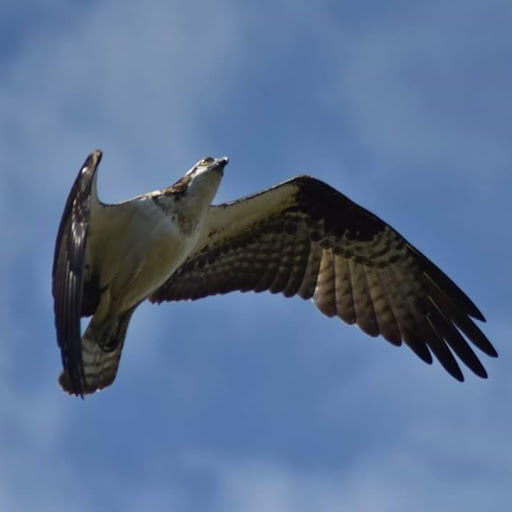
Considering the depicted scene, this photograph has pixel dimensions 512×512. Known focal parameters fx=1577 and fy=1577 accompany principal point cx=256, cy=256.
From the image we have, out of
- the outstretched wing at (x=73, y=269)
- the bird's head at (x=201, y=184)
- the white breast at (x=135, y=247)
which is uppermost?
the bird's head at (x=201, y=184)

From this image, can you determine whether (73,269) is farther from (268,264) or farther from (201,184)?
(268,264)

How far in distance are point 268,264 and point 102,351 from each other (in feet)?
6.87

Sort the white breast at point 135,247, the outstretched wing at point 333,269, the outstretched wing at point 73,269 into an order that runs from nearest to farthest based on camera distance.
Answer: the outstretched wing at point 73,269 < the white breast at point 135,247 < the outstretched wing at point 333,269

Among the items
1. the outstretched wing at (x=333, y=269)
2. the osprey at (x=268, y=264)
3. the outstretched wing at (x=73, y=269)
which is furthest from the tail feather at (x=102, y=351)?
the outstretched wing at (x=73, y=269)

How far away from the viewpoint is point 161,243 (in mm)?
13195

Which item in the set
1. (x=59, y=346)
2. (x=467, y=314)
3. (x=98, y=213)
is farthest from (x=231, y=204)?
(x=59, y=346)

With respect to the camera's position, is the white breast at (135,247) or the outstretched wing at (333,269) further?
the outstretched wing at (333,269)

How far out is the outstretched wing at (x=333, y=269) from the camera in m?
14.5

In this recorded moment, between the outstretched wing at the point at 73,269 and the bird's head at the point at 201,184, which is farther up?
the bird's head at the point at 201,184

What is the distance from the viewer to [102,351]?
13.5m

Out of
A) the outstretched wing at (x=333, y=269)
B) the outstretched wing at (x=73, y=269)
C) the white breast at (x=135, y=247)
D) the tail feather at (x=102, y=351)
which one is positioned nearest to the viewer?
the outstretched wing at (x=73, y=269)

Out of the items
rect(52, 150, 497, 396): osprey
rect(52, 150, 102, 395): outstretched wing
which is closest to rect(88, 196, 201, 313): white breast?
rect(52, 150, 497, 396): osprey

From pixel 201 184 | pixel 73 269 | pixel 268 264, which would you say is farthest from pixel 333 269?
pixel 73 269

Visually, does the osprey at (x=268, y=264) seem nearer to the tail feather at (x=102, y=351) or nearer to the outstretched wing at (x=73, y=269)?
the tail feather at (x=102, y=351)
